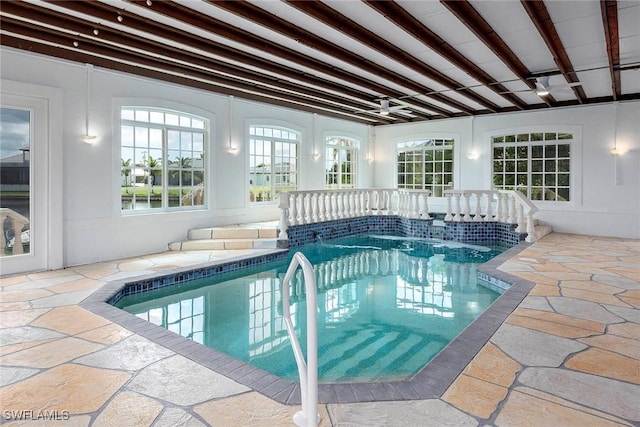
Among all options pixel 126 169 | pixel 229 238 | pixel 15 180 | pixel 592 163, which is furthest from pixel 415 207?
pixel 15 180

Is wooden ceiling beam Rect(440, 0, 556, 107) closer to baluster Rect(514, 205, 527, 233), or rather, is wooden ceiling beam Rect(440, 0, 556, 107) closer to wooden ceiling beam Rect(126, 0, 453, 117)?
wooden ceiling beam Rect(126, 0, 453, 117)

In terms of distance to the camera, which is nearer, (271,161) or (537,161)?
(271,161)

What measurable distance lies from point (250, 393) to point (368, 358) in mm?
1079

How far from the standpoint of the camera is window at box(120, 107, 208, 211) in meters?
6.45

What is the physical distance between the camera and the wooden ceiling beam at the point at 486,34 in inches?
158

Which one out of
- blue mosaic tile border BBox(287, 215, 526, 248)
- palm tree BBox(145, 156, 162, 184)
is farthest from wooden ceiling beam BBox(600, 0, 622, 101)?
palm tree BBox(145, 156, 162, 184)

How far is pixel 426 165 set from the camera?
36.2 ft

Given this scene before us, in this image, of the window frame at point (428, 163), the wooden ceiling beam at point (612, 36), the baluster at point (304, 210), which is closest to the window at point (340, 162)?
the window frame at point (428, 163)

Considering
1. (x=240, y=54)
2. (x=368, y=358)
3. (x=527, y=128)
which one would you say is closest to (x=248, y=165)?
(x=240, y=54)

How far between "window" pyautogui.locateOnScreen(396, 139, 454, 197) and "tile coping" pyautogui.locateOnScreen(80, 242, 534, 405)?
691cm

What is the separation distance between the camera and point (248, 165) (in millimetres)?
8289

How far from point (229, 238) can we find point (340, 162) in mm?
4791

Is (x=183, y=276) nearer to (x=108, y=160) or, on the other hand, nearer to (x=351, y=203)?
(x=108, y=160)

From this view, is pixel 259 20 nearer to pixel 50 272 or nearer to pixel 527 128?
pixel 50 272
